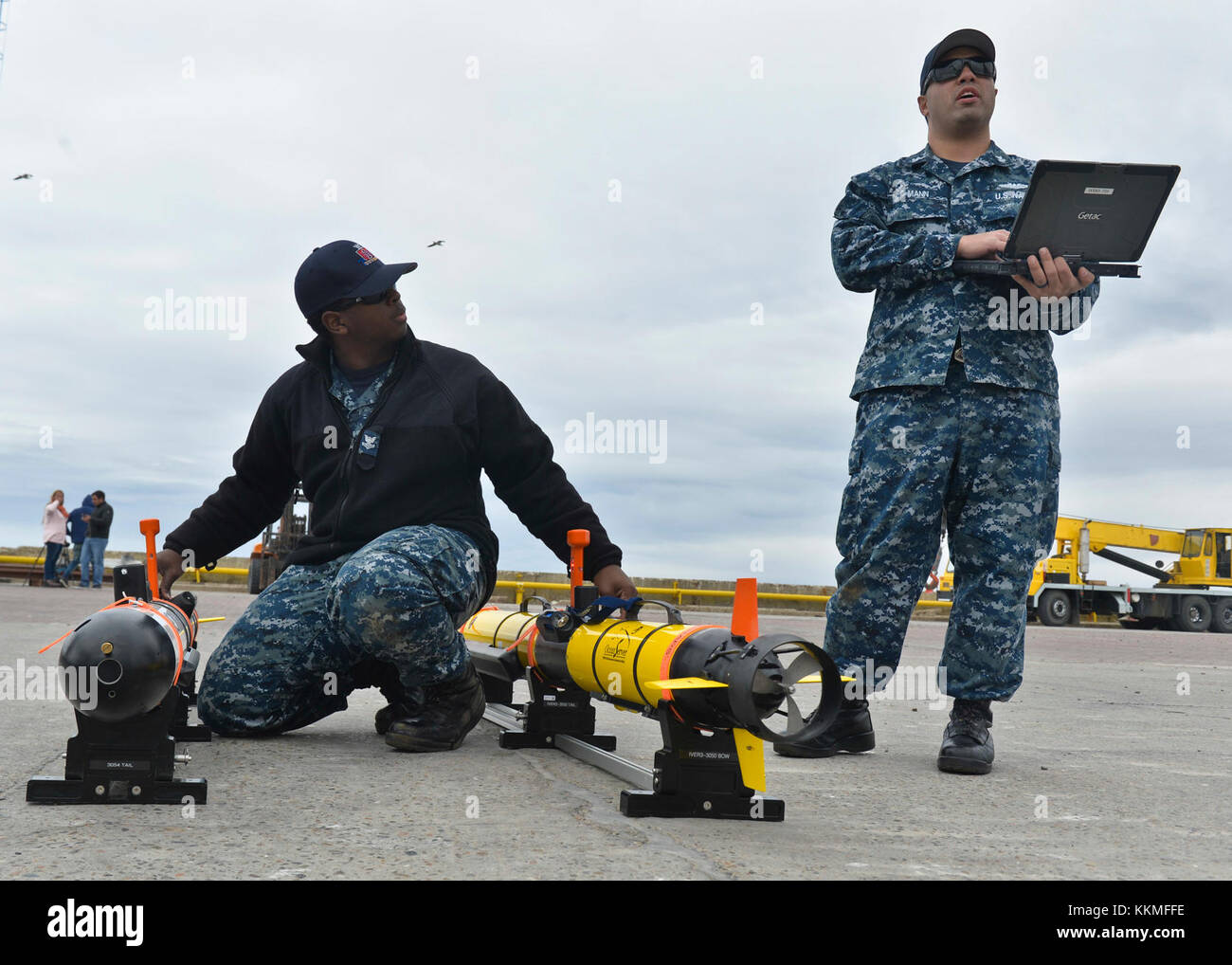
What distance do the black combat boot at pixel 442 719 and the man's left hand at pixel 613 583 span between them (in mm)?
535

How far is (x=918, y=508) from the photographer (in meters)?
3.70

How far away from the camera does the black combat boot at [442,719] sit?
352cm

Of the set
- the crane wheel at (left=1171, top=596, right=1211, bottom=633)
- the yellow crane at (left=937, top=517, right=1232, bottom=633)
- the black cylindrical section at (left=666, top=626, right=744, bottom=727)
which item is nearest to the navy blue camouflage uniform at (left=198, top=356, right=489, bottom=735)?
the black cylindrical section at (left=666, top=626, right=744, bottom=727)

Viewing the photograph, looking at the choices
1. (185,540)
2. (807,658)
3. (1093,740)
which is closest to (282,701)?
(185,540)

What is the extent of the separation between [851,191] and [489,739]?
2287 millimetres

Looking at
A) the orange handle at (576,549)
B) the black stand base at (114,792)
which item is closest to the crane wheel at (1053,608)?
the orange handle at (576,549)

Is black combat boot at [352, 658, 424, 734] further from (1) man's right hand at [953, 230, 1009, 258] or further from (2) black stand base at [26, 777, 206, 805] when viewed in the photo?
(1) man's right hand at [953, 230, 1009, 258]

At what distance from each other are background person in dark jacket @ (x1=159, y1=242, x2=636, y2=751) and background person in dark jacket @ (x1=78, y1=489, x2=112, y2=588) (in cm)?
1552

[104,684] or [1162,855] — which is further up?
[104,684]

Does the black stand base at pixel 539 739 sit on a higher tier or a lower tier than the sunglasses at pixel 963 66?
lower

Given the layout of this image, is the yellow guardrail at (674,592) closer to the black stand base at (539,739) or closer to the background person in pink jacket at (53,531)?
the background person in pink jacket at (53,531)

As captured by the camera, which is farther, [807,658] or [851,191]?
[851,191]
